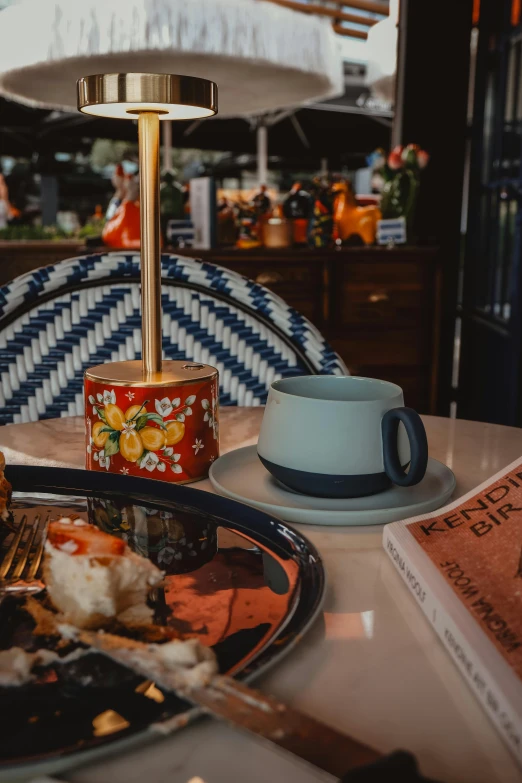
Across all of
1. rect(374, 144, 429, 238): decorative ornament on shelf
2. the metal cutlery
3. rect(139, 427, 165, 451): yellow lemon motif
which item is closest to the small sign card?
rect(374, 144, 429, 238): decorative ornament on shelf

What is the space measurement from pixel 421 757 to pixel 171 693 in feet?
0.30

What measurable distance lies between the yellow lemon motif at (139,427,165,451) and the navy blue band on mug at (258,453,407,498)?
0.09 metres

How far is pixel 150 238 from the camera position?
22.8 inches

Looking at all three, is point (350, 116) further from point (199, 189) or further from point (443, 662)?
point (443, 662)

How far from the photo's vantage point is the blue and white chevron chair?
3.12 ft

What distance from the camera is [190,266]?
39.2 inches

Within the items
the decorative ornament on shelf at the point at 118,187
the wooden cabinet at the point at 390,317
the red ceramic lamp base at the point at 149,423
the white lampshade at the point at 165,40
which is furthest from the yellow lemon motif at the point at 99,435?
the decorative ornament on shelf at the point at 118,187

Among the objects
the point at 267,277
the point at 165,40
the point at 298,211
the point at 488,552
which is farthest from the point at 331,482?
the point at 298,211

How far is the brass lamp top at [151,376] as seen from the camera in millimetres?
547

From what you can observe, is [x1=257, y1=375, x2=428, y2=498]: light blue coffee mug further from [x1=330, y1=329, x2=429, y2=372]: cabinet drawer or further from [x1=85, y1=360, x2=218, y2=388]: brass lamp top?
[x1=330, y1=329, x2=429, y2=372]: cabinet drawer

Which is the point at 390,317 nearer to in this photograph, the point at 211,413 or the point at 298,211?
the point at 298,211

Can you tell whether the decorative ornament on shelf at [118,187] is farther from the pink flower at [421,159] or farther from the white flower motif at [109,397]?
the white flower motif at [109,397]

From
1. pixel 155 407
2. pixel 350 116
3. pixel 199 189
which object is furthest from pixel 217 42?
pixel 350 116

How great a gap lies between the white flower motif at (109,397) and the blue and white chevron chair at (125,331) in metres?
0.43
